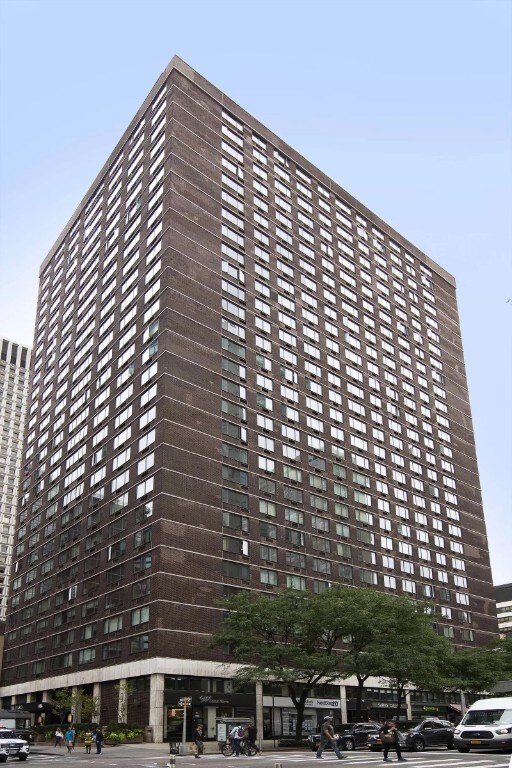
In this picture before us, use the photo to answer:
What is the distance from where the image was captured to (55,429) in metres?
96.5

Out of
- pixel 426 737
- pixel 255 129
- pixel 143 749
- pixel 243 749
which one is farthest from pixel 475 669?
pixel 255 129

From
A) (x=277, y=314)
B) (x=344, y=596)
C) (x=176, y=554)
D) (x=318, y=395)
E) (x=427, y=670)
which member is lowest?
(x=427, y=670)

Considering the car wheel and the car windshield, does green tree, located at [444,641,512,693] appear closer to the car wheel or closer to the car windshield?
the car wheel

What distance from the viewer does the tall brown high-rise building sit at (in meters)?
64.1

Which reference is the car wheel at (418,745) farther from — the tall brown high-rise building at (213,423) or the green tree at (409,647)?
the tall brown high-rise building at (213,423)

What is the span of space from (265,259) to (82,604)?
42278mm

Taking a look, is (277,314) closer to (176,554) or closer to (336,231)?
(336,231)

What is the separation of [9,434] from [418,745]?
6421 inches

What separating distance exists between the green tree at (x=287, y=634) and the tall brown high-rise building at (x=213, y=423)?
7139 millimetres

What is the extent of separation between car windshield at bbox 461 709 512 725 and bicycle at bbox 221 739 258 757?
17.5 meters

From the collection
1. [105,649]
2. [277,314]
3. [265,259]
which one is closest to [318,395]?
[277,314]

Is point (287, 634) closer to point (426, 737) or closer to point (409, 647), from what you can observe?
point (409, 647)

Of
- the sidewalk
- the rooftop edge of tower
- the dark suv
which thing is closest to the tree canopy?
the sidewalk

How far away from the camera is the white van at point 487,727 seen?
2823 cm
